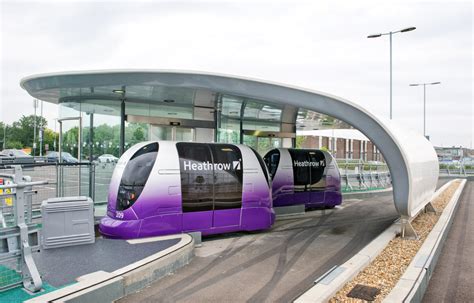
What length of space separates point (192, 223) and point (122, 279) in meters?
2.80

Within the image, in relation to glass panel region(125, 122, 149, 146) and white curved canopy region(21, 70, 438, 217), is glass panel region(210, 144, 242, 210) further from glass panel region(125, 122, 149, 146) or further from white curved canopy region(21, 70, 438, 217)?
glass panel region(125, 122, 149, 146)

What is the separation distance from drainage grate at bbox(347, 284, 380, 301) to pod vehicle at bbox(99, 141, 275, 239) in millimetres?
3580

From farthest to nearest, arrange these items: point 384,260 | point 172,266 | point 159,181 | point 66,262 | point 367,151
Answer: point 367,151 < point 159,181 < point 384,260 < point 172,266 < point 66,262

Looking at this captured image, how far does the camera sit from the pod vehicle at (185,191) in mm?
6809

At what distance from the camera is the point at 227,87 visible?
285 inches

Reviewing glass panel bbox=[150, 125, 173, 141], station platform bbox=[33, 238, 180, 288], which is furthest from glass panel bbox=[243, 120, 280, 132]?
station platform bbox=[33, 238, 180, 288]

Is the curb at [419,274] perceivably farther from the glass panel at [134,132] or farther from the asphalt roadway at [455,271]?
the glass panel at [134,132]

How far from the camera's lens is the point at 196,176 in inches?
293

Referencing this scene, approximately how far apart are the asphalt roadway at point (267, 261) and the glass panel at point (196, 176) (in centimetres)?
90

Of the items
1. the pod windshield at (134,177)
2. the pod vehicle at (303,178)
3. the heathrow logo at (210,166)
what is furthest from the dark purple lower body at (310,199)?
the pod windshield at (134,177)

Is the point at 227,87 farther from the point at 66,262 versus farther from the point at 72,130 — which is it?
the point at 72,130

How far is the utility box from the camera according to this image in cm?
580

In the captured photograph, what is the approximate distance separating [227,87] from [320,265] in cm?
384

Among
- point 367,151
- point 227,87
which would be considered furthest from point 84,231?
point 367,151
